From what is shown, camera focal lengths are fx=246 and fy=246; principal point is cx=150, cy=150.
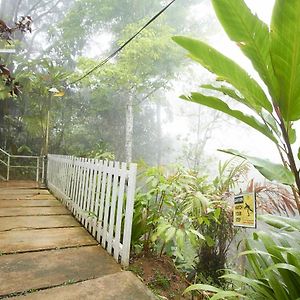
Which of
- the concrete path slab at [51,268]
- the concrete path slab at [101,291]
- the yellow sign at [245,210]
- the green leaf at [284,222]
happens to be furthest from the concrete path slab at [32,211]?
the green leaf at [284,222]

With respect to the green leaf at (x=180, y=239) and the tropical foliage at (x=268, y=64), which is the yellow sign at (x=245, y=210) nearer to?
the tropical foliage at (x=268, y=64)

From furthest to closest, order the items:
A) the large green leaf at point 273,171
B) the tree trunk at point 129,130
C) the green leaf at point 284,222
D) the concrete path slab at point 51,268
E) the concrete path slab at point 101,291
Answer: the tree trunk at point 129,130, the concrete path slab at point 51,268, the concrete path slab at point 101,291, the green leaf at point 284,222, the large green leaf at point 273,171

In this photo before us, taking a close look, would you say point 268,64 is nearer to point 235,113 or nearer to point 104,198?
point 235,113

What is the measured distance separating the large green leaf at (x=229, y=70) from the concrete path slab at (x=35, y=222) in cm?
275

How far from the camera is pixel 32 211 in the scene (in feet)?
12.1

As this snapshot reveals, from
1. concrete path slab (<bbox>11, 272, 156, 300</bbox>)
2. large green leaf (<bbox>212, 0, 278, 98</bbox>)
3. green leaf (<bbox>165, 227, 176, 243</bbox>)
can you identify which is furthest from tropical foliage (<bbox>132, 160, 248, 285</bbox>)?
large green leaf (<bbox>212, 0, 278, 98</bbox>)

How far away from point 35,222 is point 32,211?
57 cm

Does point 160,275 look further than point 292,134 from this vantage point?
Yes

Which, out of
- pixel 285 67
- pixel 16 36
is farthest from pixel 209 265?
pixel 16 36

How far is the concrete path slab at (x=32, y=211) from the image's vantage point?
350 cm

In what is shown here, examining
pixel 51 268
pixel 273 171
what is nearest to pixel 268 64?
pixel 273 171

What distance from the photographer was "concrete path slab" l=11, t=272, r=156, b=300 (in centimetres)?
161

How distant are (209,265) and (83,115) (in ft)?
34.6

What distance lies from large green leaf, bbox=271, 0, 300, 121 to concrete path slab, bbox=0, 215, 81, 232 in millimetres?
2892
